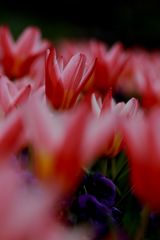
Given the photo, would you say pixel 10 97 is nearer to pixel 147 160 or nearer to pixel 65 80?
pixel 65 80

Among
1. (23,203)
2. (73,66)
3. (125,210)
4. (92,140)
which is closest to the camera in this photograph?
(23,203)

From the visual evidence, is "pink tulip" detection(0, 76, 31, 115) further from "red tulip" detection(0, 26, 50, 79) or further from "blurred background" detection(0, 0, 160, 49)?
"blurred background" detection(0, 0, 160, 49)

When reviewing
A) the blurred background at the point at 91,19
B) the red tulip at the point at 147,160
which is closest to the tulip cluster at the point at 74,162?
the red tulip at the point at 147,160

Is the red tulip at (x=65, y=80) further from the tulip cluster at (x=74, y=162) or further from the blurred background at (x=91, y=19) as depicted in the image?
the blurred background at (x=91, y=19)

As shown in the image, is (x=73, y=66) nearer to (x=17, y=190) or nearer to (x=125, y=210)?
(x=125, y=210)

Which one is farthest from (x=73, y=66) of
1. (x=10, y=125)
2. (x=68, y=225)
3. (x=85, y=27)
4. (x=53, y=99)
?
(x=85, y=27)

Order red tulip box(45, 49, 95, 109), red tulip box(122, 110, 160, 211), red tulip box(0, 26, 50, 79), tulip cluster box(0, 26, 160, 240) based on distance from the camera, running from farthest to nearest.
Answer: red tulip box(0, 26, 50, 79), red tulip box(45, 49, 95, 109), red tulip box(122, 110, 160, 211), tulip cluster box(0, 26, 160, 240)

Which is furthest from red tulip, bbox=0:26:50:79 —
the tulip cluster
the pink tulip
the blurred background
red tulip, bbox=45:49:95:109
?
the blurred background
